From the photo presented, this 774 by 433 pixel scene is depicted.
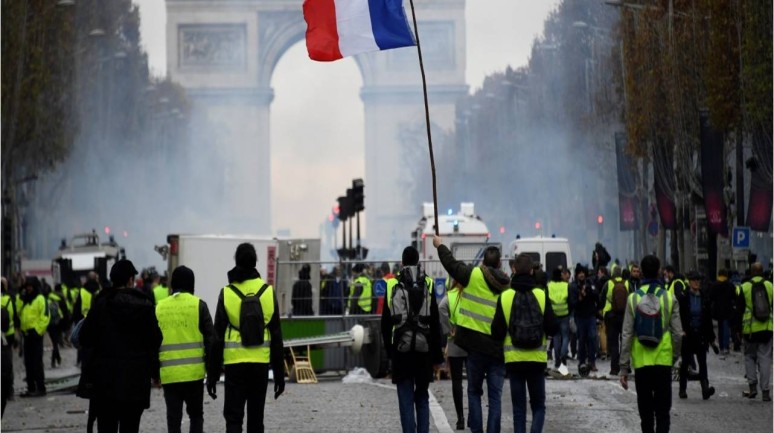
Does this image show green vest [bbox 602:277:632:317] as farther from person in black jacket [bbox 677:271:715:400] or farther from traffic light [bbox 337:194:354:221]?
traffic light [bbox 337:194:354:221]

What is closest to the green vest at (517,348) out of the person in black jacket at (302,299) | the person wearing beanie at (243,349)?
the person wearing beanie at (243,349)

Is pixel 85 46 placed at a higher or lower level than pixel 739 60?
higher

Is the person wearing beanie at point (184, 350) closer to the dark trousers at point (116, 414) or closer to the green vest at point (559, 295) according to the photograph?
the dark trousers at point (116, 414)

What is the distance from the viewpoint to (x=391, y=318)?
45.4ft

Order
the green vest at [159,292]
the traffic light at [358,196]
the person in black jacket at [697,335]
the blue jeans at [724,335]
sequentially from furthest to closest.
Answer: the traffic light at [358,196] < the blue jeans at [724,335] < the green vest at [159,292] < the person in black jacket at [697,335]

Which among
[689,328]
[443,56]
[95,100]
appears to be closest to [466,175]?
[443,56]

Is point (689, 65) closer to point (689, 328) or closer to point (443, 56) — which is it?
point (689, 328)

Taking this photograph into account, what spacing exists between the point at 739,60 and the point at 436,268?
855 centimetres

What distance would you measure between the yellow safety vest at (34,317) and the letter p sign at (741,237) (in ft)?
40.8

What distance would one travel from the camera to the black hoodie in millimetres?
14117

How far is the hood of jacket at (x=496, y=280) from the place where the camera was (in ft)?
46.5

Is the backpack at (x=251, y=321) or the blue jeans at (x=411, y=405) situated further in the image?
the blue jeans at (x=411, y=405)

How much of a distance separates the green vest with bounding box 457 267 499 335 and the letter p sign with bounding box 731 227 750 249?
17357 mm

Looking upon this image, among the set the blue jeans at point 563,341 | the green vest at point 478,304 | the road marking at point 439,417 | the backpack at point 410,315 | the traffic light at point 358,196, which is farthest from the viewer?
the traffic light at point 358,196
